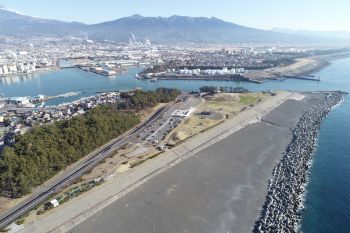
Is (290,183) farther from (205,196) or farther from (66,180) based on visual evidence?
(66,180)

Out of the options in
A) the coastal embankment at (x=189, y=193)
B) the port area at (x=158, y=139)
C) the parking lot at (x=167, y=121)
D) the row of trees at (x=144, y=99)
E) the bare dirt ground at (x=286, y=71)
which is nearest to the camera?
the coastal embankment at (x=189, y=193)

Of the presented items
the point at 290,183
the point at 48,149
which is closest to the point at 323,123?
the point at 290,183

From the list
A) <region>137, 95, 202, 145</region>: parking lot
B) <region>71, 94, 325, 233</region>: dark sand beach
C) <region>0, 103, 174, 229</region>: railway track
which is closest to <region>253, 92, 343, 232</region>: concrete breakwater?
<region>71, 94, 325, 233</region>: dark sand beach

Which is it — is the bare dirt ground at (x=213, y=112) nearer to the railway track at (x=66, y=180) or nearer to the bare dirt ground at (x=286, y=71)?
the railway track at (x=66, y=180)

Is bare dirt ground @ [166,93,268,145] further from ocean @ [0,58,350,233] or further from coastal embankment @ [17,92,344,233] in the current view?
ocean @ [0,58,350,233]

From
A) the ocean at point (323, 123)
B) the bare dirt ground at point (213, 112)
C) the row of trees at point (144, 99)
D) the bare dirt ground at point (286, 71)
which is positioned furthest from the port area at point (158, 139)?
the bare dirt ground at point (286, 71)

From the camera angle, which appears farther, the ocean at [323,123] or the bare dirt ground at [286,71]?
the bare dirt ground at [286,71]

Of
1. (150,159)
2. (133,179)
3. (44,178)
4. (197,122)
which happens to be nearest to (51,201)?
(44,178)

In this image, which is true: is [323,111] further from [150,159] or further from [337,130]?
[150,159]
